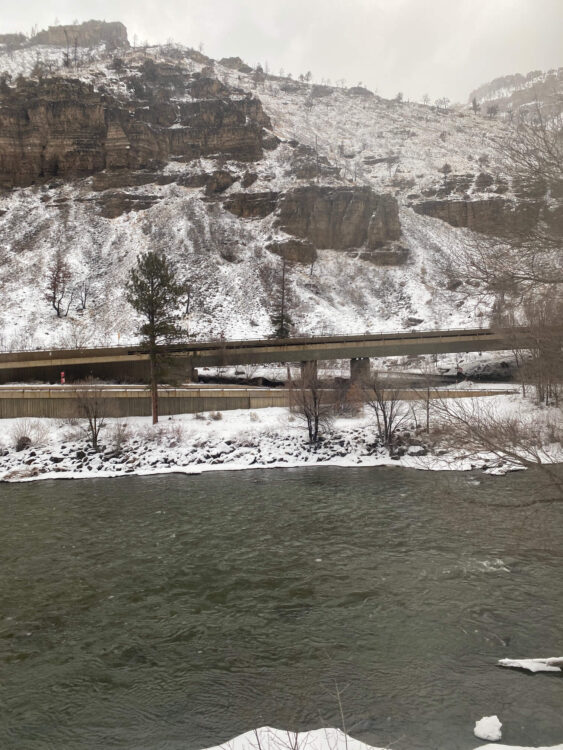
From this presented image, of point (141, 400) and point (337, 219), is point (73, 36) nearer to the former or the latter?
point (337, 219)

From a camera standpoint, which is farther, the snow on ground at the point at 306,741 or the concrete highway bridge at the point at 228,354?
the concrete highway bridge at the point at 228,354

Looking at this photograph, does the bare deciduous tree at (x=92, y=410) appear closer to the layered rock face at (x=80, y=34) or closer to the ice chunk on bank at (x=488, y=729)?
the ice chunk on bank at (x=488, y=729)

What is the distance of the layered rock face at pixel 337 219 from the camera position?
83.5 metres

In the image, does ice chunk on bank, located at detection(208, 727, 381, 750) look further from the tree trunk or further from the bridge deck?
the bridge deck

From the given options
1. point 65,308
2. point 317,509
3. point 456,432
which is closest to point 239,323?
point 65,308

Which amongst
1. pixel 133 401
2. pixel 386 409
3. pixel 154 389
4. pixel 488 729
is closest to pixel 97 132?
pixel 133 401

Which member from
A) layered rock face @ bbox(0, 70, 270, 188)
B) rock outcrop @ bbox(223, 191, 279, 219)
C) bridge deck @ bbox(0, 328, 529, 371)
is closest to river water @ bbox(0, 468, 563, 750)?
bridge deck @ bbox(0, 328, 529, 371)

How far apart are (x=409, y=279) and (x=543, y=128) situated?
248 ft

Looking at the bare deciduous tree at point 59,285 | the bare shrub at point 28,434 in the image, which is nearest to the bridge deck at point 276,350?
the bare shrub at point 28,434

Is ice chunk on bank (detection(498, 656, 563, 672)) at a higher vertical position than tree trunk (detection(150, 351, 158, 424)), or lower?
lower

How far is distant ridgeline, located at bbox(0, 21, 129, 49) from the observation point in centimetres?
17725

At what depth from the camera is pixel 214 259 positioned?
7606cm

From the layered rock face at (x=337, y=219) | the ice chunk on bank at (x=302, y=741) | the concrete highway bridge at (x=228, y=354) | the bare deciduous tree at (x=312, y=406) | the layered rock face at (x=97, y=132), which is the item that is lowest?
the ice chunk on bank at (x=302, y=741)

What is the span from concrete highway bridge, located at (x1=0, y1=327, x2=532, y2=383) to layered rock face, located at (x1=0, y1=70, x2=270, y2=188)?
65.7 metres
